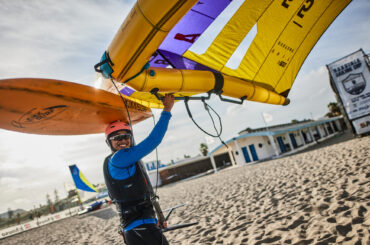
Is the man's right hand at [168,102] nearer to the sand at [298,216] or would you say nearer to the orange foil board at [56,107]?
the orange foil board at [56,107]

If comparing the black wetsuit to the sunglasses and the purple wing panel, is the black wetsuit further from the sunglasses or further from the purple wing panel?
the purple wing panel

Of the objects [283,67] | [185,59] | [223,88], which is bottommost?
[223,88]

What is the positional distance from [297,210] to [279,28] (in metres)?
3.77

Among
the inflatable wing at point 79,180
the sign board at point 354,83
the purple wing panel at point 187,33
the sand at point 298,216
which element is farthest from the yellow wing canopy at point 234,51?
the inflatable wing at point 79,180

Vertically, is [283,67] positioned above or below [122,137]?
above

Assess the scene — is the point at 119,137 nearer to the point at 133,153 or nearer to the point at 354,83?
the point at 133,153

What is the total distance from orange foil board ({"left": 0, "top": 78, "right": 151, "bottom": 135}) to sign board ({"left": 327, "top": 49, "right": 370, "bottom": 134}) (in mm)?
13087

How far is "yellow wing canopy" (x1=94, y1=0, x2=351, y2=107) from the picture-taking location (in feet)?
7.50

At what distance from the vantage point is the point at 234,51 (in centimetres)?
351

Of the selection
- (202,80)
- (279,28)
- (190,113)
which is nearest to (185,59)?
(202,80)

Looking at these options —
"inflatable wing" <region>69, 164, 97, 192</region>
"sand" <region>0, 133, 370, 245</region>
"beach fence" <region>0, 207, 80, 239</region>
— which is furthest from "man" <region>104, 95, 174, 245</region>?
"beach fence" <region>0, 207, 80, 239</region>

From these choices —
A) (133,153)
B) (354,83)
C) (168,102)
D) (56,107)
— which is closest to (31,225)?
(56,107)

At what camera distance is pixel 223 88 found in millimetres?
2895

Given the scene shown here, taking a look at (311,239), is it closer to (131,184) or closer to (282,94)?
(282,94)
